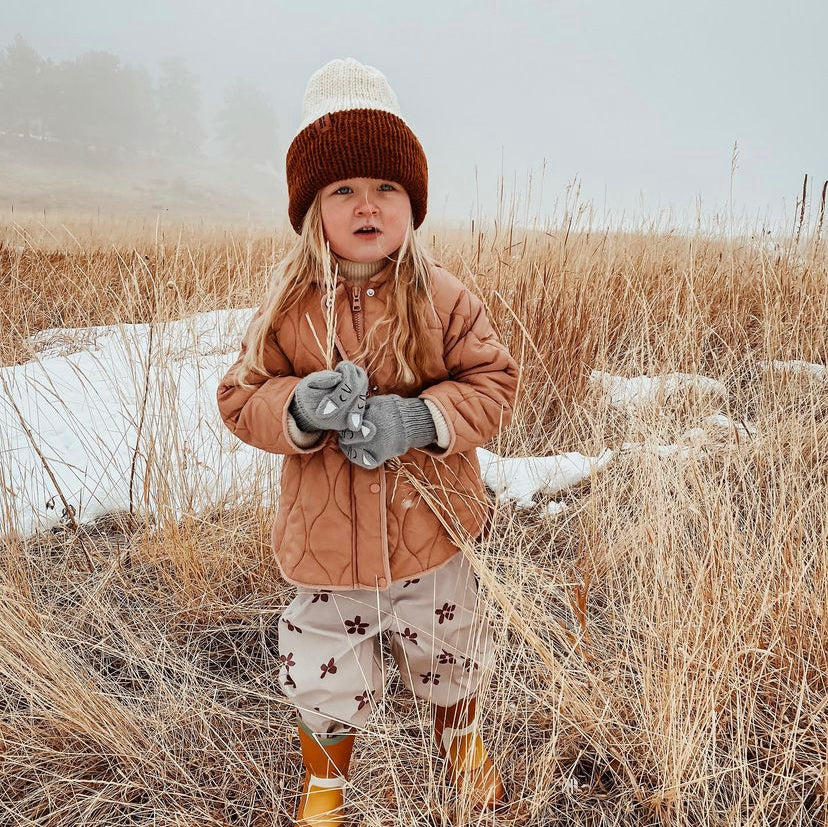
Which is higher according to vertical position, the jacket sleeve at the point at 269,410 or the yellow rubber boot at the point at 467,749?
the jacket sleeve at the point at 269,410

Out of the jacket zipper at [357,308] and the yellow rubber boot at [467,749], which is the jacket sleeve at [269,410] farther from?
the yellow rubber boot at [467,749]

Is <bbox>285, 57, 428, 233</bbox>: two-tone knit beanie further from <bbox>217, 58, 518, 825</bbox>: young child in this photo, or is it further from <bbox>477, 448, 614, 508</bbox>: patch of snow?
<bbox>477, 448, 614, 508</bbox>: patch of snow

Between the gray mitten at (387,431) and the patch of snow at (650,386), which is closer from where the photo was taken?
the gray mitten at (387,431)

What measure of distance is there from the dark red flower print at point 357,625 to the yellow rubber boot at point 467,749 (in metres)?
0.26

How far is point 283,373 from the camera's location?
1048 millimetres

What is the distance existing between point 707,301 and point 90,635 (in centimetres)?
323

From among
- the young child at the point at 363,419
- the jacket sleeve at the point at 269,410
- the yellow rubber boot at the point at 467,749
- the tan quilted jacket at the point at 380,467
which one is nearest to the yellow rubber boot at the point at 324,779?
the young child at the point at 363,419

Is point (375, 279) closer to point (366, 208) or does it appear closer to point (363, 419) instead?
point (366, 208)

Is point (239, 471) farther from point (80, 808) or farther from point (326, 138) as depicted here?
point (326, 138)

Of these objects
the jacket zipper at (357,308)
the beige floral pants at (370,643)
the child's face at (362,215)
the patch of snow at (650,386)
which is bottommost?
the beige floral pants at (370,643)

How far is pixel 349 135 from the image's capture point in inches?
36.1

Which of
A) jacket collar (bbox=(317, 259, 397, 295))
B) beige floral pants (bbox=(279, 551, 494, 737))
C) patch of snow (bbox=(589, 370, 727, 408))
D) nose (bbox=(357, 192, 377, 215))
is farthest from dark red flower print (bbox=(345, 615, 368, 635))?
patch of snow (bbox=(589, 370, 727, 408))

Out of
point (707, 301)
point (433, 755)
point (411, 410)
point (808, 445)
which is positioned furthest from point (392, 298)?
point (707, 301)

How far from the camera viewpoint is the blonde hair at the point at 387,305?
993mm
